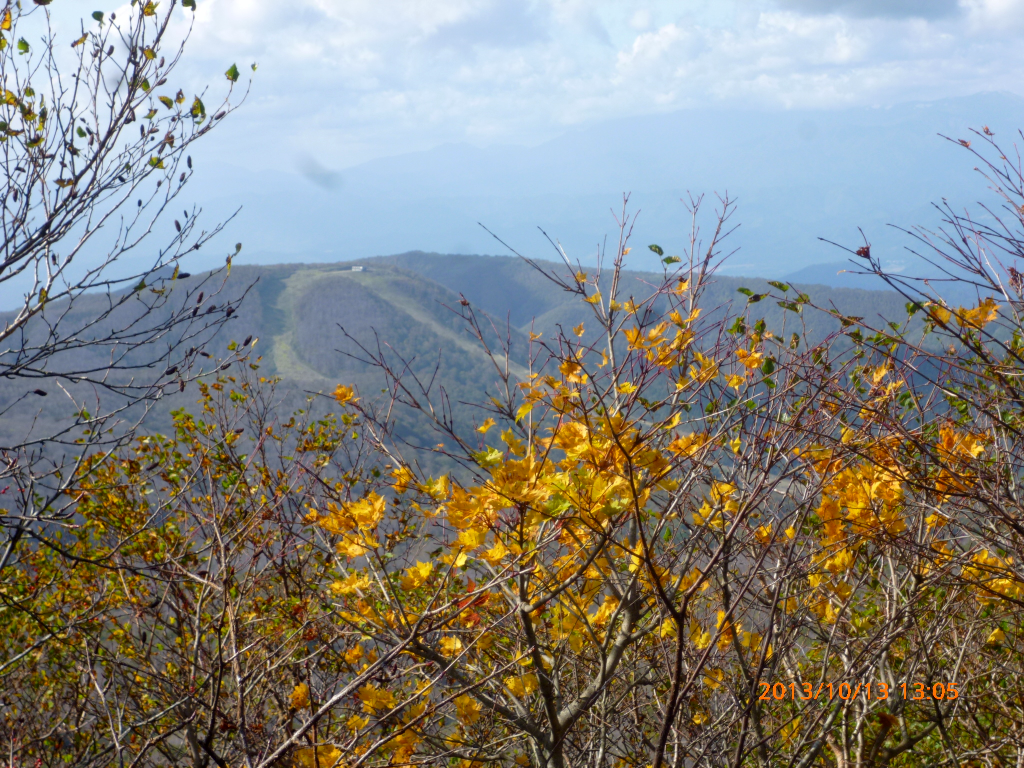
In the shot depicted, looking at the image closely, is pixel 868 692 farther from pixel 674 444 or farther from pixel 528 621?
pixel 528 621

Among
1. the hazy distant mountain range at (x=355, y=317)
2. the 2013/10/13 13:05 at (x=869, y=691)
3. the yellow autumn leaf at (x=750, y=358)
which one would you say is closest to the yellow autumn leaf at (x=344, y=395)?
the yellow autumn leaf at (x=750, y=358)

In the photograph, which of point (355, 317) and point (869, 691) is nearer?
point (869, 691)

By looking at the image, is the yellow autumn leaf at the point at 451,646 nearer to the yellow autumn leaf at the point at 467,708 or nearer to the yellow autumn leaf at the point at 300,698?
the yellow autumn leaf at the point at 467,708

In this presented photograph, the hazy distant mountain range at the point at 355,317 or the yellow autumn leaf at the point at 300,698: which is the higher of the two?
the hazy distant mountain range at the point at 355,317

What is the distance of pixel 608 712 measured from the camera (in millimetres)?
3246

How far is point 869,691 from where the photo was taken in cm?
309

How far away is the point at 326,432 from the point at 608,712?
158 inches

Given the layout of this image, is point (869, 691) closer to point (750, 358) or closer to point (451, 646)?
point (750, 358)

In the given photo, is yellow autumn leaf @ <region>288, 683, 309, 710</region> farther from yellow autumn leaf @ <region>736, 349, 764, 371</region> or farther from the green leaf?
yellow autumn leaf @ <region>736, 349, 764, 371</region>

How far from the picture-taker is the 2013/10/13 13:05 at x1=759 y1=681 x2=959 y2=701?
277 centimetres

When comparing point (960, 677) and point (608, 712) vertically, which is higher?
point (608, 712)

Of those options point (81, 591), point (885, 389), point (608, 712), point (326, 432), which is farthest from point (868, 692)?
point (81, 591)

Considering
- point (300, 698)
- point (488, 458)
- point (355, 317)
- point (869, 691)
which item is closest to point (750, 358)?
point (488, 458)

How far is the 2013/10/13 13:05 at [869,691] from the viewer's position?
2.77 metres
